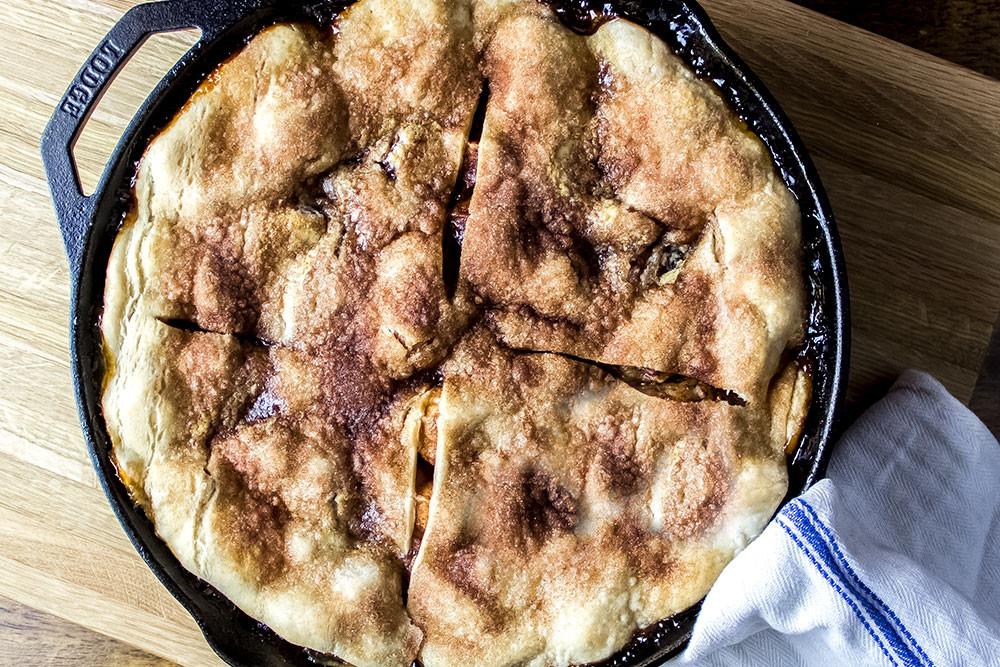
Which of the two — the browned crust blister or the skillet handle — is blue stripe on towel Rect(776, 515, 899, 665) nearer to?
the browned crust blister

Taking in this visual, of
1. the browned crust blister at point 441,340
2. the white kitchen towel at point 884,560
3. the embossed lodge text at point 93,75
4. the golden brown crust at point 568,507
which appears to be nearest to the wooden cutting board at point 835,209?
the white kitchen towel at point 884,560

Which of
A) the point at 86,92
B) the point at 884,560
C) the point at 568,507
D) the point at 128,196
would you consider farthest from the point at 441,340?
the point at 884,560

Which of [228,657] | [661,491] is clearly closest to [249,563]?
[228,657]

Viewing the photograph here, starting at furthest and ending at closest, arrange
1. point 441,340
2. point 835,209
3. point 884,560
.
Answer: point 835,209 → point 884,560 → point 441,340

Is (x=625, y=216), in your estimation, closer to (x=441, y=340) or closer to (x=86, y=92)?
(x=441, y=340)

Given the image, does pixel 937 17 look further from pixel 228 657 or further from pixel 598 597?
pixel 228 657
